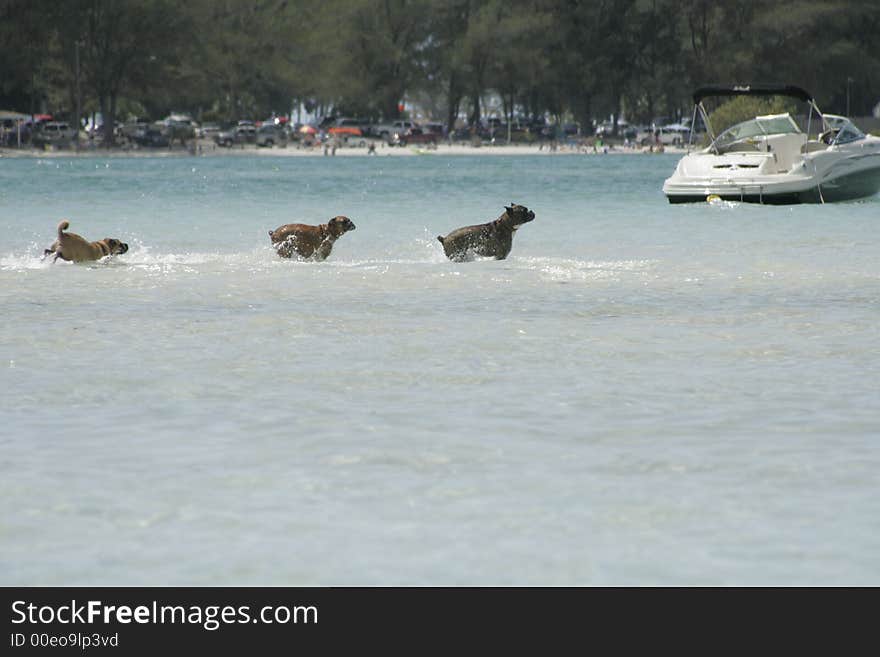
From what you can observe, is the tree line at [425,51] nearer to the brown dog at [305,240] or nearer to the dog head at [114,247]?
the dog head at [114,247]

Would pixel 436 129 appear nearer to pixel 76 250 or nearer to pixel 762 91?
pixel 762 91

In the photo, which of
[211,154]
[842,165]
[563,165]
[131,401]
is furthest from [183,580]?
[211,154]

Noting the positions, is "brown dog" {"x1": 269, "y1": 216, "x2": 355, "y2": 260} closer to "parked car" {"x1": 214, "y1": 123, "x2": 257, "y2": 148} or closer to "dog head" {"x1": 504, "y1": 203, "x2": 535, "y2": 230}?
"dog head" {"x1": 504, "y1": 203, "x2": 535, "y2": 230}

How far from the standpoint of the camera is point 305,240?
21047mm

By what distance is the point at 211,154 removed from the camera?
102438mm

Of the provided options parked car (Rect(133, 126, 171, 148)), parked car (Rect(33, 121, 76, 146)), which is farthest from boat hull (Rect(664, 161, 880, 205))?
parked car (Rect(133, 126, 171, 148))

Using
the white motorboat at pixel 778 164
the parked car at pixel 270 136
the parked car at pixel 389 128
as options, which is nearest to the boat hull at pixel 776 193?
the white motorboat at pixel 778 164

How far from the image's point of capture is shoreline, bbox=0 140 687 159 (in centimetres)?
9812

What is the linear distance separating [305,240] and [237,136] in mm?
92302

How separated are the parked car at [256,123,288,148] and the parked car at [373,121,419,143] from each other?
7.06 metres

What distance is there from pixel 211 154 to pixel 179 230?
71.8 m

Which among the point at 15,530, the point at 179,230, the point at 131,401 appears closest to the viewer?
the point at 15,530

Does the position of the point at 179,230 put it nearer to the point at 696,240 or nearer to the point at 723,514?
the point at 696,240

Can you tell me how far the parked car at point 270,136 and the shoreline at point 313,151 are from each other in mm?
875
